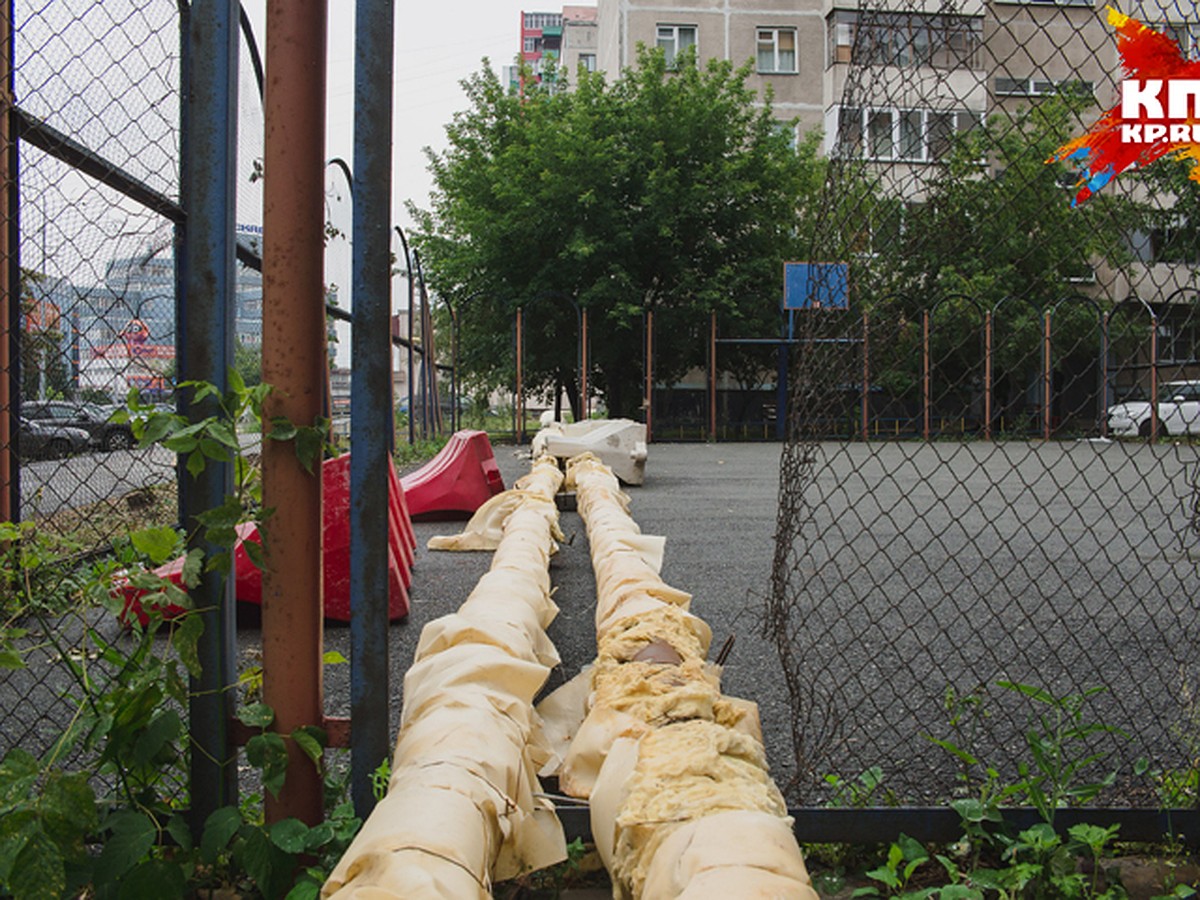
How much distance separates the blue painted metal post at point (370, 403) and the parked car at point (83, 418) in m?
2.45

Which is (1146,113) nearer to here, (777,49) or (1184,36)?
(1184,36)

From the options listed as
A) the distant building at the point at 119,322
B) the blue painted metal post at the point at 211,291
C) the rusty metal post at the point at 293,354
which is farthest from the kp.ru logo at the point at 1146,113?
the distant building at the point at 119,322

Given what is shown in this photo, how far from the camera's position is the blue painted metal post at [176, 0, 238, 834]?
165 cm

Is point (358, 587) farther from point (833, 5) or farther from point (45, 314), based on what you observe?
point (833, 5)

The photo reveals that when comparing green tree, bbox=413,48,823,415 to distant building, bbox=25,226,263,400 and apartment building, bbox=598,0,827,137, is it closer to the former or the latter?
apartment building, bbox=598,0,827,137

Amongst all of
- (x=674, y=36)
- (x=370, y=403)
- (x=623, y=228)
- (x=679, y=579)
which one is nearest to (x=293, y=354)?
(x=370, y=403)

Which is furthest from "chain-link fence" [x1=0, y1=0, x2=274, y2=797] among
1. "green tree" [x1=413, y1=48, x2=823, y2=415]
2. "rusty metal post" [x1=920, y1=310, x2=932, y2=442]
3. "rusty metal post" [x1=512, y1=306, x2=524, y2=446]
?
"green tree" [x1=413, y1=48, x2=823, y2=415]

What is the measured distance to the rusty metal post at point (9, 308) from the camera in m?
3.28

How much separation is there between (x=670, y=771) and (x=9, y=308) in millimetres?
2964

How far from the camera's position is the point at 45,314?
3.72m

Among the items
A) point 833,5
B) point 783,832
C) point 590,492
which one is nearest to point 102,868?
point 783,832

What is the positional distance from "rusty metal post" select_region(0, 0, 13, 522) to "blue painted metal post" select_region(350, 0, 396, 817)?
83.5 inches

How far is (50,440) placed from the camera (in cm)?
426

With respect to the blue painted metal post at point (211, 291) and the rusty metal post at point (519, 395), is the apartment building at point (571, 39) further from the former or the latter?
the blue painted metal post at point (211, 291)
